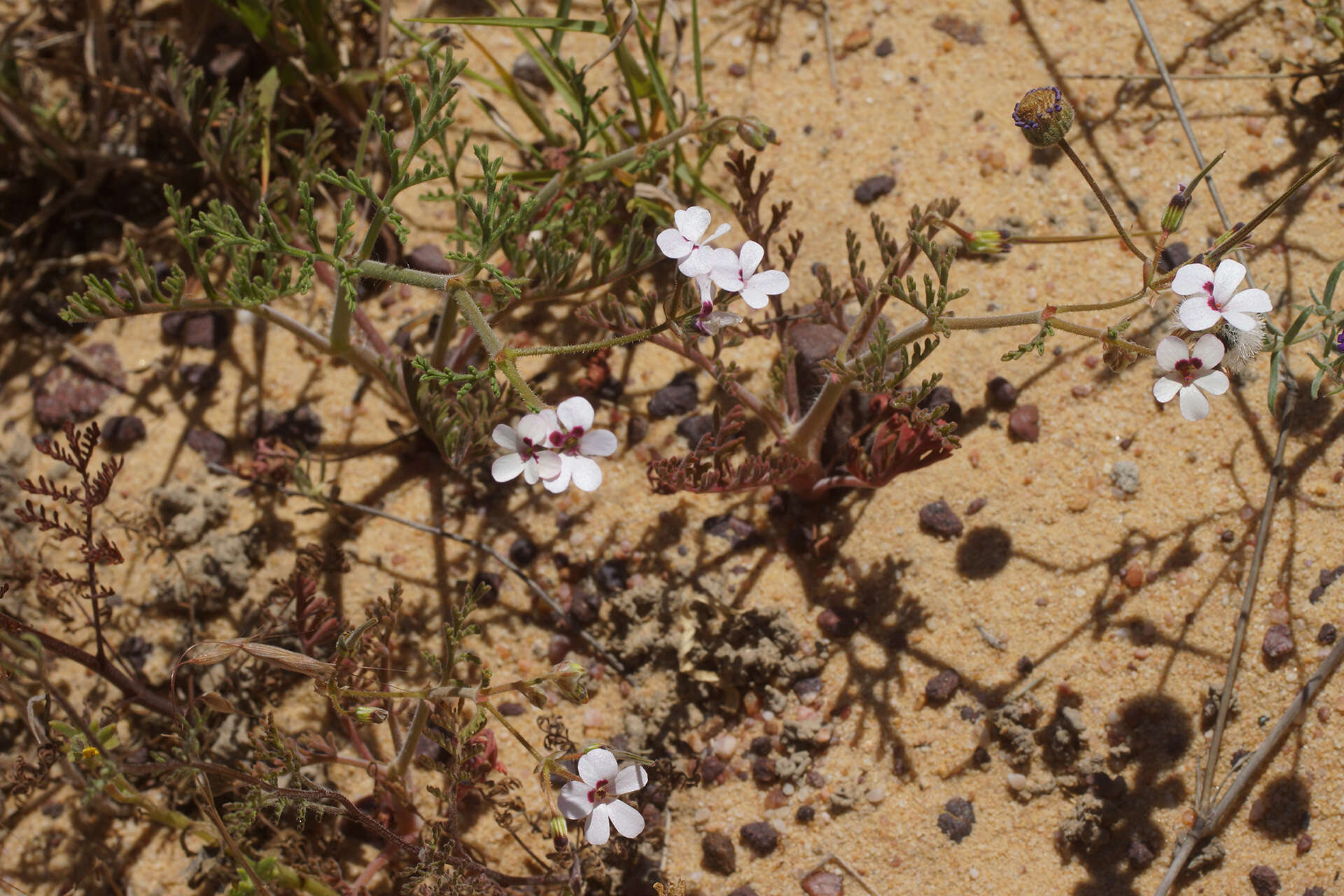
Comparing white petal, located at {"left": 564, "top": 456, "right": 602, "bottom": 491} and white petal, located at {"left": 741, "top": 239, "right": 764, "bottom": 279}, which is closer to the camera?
white petal, located at {"left": 564, "top": 456, "right": 602, "bottom": 491}

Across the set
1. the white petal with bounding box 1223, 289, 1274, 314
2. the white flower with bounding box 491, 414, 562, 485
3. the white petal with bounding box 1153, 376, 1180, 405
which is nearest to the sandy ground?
the white petal with bounding box 1153, 376, 1180, 405

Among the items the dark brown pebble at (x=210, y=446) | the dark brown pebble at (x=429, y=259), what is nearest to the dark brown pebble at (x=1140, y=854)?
the dark brown pebble at (x=429, y=259)

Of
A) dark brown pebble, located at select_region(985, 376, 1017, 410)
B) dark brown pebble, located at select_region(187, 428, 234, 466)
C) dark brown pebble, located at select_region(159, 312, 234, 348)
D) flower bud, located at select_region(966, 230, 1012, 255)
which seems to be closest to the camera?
flower bud, located at select_region(966, 230, 1012, 255)

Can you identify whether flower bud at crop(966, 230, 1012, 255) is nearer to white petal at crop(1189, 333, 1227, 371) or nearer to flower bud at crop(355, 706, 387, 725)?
white petal at crop(1189, 333, 1227, 371)

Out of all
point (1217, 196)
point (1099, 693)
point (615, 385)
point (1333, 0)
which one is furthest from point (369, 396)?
point (1333, 0)

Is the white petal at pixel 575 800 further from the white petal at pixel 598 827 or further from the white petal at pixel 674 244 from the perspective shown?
the white petal at pixel 674 244

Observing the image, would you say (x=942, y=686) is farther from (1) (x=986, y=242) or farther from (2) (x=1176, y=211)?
(2) (x=1176, y=211)

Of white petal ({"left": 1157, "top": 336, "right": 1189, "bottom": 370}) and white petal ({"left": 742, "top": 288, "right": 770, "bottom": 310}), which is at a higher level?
white petal ({"left": 742, "top": 288, "right": 770, "bottom": 310})

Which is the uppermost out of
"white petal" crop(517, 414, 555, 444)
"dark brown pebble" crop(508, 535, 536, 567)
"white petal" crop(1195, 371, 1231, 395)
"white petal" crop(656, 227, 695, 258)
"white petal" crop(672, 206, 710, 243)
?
"white petal" crop(672, 206, 710, 243)

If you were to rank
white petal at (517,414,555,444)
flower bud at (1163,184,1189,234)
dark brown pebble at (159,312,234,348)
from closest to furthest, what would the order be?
white petal at (517,414,555,444)
flower bud at (1163,184,1189,234)
dark brown pebble at (159,312,234,348)

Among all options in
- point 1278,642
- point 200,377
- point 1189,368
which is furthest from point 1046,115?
point 200,377
